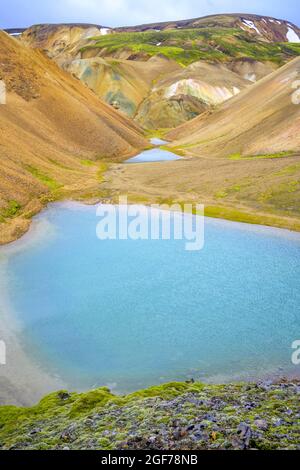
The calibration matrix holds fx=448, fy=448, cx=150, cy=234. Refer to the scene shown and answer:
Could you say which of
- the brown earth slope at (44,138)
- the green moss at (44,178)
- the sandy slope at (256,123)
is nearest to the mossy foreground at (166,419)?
the brown earth slope at (44,138)

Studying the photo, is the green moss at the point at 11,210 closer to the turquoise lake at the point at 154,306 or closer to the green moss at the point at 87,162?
the turquoise lake at the point at 154,306

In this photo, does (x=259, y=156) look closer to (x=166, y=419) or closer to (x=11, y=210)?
(x=11, y=210)

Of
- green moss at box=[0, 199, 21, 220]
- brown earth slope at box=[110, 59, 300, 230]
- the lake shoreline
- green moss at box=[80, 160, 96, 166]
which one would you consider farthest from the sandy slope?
green moss at box=[0, 199, 21, 220]

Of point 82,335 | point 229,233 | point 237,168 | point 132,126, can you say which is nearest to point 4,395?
point 82,335

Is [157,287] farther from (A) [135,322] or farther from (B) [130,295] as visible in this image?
(A) [135,322]

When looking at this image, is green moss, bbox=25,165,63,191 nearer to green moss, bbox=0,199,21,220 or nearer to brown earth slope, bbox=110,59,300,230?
brown earth slope, bbox=110,59,300,230

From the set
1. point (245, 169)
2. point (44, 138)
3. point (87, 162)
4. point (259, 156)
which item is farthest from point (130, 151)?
point (245, 169)
